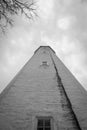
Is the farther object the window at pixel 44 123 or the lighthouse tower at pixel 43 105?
the window at pixel 44 123

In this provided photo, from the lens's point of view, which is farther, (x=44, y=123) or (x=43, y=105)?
(x=43, y=105)

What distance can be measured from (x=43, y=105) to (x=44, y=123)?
96 centimetres

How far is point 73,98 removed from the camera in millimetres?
8070

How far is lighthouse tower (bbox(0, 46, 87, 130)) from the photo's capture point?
6254 millimetres

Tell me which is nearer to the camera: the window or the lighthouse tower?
the lighthouse tower

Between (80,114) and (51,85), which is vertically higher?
(51,85)

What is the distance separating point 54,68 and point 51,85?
3134 mm

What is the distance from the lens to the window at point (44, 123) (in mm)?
6430

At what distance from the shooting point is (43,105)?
7344 millimetres

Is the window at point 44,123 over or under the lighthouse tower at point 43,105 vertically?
under

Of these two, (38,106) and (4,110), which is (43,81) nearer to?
(38,106)

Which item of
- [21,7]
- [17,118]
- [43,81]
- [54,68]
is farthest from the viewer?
[54,68]

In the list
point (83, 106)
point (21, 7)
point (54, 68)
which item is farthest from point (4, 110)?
point (54, 68)

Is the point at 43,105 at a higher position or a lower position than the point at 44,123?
higher
